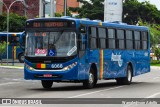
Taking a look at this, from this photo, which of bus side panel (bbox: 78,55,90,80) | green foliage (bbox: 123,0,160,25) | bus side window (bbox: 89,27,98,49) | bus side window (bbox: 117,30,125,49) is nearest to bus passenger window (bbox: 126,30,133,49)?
bus side window (bbox: 117,30,125,49)

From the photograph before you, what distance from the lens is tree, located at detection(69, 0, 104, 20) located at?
9181cm

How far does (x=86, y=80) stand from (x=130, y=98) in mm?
4696

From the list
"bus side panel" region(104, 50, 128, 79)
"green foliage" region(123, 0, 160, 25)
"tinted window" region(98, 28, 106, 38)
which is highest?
"green foliage" region(123, 0, 160, 25)

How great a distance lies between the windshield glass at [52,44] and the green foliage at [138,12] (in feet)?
229

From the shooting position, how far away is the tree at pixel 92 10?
301ft

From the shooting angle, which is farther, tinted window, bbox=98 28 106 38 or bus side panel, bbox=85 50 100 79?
tinted window, bbox=98 28 106 38

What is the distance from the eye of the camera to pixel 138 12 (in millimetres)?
92500

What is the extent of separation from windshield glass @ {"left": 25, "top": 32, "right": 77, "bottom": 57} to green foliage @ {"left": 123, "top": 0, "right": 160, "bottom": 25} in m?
69.7

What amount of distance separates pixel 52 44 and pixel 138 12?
236 feet

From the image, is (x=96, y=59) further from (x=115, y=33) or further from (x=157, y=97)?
(x=157, y=97)

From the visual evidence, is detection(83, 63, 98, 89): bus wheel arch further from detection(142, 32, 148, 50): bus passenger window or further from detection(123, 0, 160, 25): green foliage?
detection(123, 0, 160, 25): green foliage

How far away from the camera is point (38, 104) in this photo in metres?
15.9

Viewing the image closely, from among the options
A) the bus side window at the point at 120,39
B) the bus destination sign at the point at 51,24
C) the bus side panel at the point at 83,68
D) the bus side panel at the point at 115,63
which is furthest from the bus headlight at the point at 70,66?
the bus side window at the point at 120,39

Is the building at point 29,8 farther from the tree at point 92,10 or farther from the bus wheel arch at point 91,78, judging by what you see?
the bus wheel arch at point 91,78
